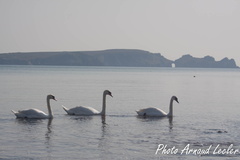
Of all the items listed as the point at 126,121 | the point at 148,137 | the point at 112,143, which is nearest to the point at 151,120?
the point at 126,121

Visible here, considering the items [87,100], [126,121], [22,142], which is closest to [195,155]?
[22,142]

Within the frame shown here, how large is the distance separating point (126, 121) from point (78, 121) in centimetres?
226

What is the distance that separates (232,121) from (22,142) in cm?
1134

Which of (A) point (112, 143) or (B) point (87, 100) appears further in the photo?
(B) point (87, 100)

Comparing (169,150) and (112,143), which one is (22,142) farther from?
(169,150)

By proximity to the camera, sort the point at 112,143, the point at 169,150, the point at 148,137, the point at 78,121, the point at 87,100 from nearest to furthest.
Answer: the point at 169,150
the point at 112,143
the point at 148,137
the point at 78,121
the point at 87,100

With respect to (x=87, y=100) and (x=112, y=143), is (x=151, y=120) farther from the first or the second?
(x=87, y=100)

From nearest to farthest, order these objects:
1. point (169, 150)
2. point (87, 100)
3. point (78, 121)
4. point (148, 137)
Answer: point (169, 150), point (148, 137), point (78, 121), point (87, 100)

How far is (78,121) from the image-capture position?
75.7ft

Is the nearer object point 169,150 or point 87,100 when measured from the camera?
point 169,150

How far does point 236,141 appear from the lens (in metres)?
18.1

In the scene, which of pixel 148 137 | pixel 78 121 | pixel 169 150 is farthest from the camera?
pixel 78 121

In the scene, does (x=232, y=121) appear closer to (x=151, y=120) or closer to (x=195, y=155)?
(x=151, y=120)

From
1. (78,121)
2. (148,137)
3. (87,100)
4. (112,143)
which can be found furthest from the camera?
(87,100)
